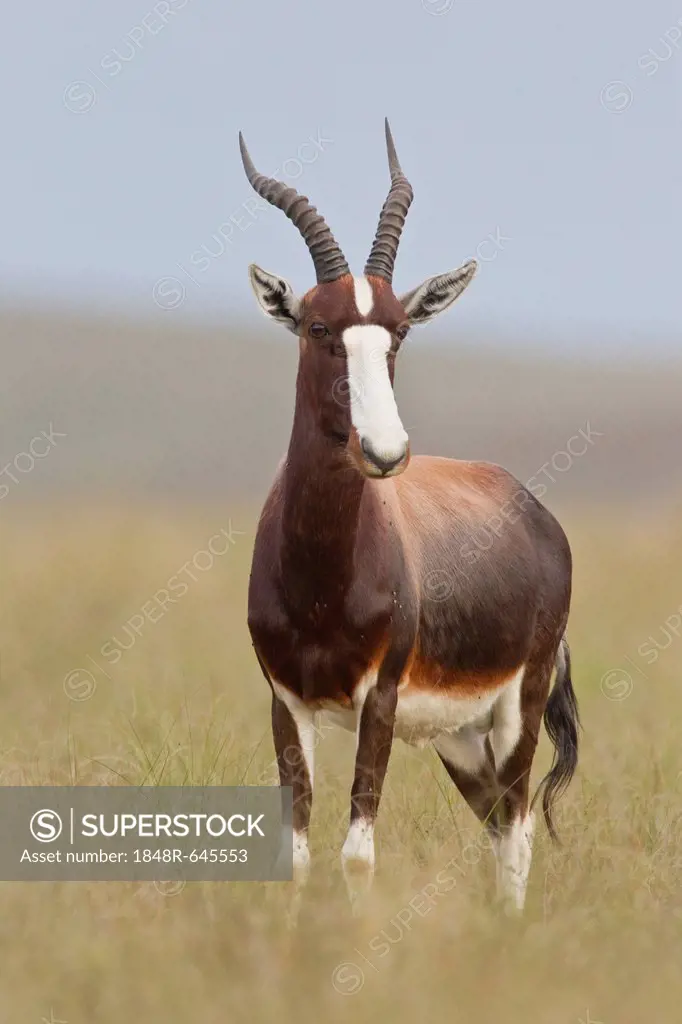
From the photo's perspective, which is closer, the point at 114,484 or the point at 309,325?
the point at 309,325

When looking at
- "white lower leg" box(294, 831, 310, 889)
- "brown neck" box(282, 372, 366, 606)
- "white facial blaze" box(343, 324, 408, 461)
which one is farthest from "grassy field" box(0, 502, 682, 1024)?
"white facial blaze" box(343, 324, 408, 461)

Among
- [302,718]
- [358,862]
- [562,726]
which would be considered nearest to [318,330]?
[302,718]

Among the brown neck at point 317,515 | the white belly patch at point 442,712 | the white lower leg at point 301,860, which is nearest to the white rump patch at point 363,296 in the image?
the brown neck at point 317,515

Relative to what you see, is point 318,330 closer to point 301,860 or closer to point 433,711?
point 433,711

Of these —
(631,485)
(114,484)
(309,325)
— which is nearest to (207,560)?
(309,325)

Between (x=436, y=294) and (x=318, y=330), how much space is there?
0.93m

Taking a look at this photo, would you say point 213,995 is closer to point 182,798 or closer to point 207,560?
point 182,798

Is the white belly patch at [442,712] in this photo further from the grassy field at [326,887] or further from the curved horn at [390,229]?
the curved horn at [390,229]

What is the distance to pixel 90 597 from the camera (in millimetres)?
17359

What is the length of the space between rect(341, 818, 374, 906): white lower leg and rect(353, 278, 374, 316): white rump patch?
7.73ft

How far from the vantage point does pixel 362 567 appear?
7.51 metres

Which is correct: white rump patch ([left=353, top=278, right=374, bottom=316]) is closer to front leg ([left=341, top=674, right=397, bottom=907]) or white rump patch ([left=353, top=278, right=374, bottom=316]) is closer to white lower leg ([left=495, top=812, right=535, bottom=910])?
front leg ([left=341, top=674, right=397, bottom=907])

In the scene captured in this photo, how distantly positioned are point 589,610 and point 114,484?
1895 cm

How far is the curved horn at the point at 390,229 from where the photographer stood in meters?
7.53
